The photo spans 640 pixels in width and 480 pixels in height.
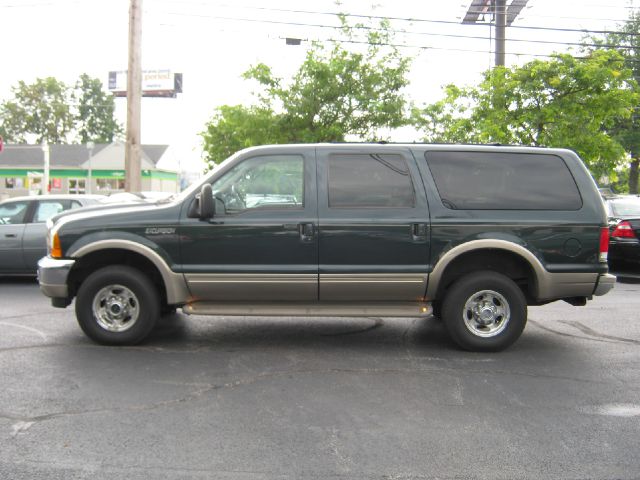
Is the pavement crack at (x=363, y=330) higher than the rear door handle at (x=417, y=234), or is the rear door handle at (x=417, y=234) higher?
the rear door handle at (x=417, y=234)

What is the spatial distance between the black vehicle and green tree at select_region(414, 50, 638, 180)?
8134 mm

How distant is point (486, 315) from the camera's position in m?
5.89

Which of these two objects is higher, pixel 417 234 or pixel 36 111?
pixel 36 111

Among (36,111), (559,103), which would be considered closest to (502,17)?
(559,103)

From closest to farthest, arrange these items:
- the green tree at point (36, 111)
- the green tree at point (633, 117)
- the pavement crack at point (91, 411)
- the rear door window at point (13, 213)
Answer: the pavement crack at point (91, 411)
the rear door window at point (13, 213)
the green tree at point (633, 117)
the green tree at point (36, 111)

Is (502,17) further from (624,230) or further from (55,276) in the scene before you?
(55,276)

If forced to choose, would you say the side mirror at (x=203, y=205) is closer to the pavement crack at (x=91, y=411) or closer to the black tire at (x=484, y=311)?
the pavement crack at (x=91, y=411)

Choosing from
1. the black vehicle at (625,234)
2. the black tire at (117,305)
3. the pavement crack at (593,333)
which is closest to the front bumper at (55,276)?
the black tire at (117,305)

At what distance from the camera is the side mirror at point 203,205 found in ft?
18.4

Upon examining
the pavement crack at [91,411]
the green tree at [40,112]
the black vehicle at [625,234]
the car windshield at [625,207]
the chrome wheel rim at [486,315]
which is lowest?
the pavement crack at [91,411]

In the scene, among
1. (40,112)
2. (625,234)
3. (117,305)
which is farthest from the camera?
(40,112)

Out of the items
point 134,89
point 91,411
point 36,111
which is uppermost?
point 36,111

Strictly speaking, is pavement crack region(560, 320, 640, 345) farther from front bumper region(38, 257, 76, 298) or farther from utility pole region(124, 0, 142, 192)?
utility pole region(124, 0, 142, 192)

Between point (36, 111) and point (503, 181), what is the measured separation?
280 feet
